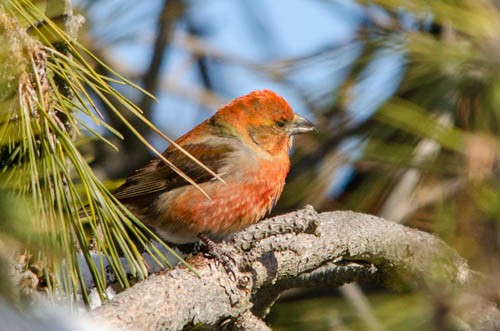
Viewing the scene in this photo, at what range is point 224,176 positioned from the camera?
4.26 meters

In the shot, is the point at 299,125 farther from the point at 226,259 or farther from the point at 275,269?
the point at 226,259

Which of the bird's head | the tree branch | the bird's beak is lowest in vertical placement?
the tree branch

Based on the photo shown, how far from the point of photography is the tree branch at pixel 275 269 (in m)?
2.22

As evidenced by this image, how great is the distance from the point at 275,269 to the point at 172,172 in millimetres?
1511

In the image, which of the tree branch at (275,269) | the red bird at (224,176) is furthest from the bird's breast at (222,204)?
the tree branch at (275,269)

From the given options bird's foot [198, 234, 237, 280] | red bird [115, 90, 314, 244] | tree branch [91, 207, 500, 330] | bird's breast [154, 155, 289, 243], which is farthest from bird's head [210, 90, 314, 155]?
bird's foot [198, 234, 237, 280]

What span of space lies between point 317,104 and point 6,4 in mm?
1419

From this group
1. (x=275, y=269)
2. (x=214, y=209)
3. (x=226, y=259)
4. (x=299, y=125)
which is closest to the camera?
(x=226, y=259)

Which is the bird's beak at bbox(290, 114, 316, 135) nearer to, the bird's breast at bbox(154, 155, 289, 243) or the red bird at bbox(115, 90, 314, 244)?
the red bird at bbox(115, 90, 314, 244)

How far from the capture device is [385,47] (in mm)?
3051

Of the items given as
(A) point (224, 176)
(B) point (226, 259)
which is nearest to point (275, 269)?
(B) point (226, 259)

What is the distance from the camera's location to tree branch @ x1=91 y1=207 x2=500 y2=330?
222cm

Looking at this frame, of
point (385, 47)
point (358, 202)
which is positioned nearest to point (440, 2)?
point (385, 47)

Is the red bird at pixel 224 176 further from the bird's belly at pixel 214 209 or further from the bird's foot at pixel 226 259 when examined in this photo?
the bird's foot at pixel 226 259
